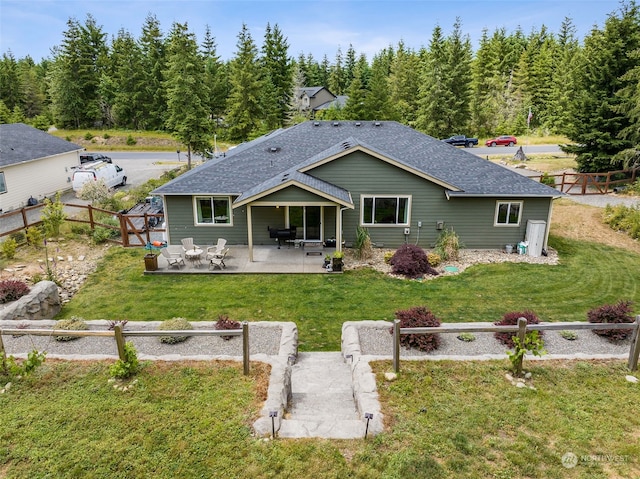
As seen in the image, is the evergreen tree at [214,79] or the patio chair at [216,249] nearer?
the patio chair at [216,249]

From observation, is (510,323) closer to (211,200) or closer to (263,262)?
(263,262)

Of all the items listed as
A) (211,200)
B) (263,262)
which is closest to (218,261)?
(263,262)

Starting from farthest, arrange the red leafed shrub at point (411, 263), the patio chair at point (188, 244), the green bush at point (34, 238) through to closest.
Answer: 1. the patio chair at point (188, 244)
2. the green bush at point (34, 238)
3. the red leafed shrub at point (411, 263)

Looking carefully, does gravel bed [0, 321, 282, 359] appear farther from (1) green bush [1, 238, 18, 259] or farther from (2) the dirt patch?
(2) the dirt patch

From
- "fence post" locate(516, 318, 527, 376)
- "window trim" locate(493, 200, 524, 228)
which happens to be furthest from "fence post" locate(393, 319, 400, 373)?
"window trim" locate(493, 200, 524, 228)

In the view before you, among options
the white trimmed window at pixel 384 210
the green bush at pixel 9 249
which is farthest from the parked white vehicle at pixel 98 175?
the white trimmed window at pixel 384 210

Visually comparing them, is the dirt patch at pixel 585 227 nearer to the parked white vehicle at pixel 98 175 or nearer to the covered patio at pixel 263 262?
the covered patio at pixel 263 262

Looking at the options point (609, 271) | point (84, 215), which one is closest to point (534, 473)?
point (609, 271)
